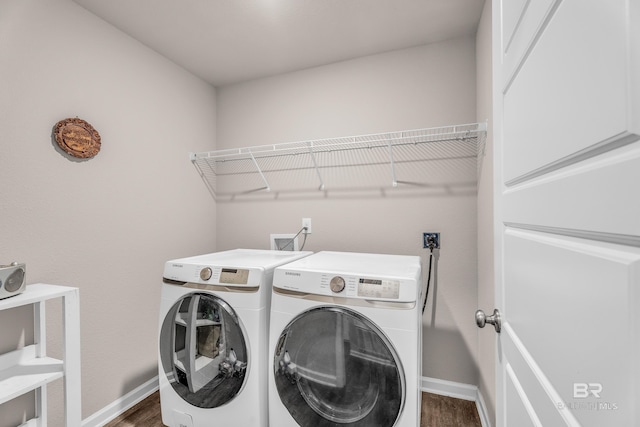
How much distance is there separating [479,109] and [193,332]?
2.13 meters

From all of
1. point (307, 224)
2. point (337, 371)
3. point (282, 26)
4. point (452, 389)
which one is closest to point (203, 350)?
point (337, 371)

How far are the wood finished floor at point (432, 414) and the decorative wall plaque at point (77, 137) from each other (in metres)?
1.60

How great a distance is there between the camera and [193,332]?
4.90 feet

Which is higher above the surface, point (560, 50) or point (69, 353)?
point (560, 50)

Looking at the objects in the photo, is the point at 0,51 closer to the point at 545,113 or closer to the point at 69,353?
the point at 69,353

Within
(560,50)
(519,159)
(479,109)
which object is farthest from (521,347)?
(479,109)

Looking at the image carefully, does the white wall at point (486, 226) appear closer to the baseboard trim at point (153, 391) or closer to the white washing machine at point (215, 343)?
the baseboard trim at point (153, 391)

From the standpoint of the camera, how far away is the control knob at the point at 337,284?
1.25m

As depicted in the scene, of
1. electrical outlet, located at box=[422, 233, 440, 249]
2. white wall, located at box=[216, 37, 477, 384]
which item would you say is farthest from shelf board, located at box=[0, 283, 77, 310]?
electrical outlet, located at box=[422, 233, 440, 249]

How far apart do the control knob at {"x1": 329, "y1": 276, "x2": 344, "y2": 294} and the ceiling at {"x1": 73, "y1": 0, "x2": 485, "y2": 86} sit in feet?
5.00

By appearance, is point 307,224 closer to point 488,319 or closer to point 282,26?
point 282,26

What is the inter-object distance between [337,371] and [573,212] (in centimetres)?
112

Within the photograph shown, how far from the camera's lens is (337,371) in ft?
4.14

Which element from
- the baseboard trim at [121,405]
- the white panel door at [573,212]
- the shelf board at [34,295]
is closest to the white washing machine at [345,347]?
the white panel door at [573,212]
